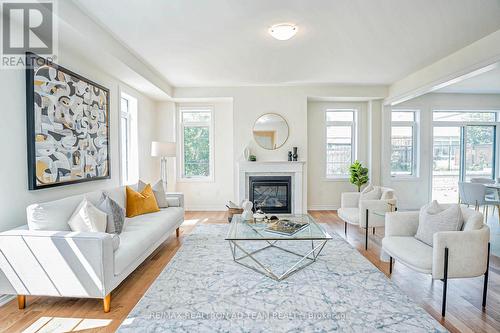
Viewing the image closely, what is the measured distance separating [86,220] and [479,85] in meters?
7.34

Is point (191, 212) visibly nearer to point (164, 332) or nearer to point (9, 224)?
point (9, 224)

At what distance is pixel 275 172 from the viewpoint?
18.8 feet

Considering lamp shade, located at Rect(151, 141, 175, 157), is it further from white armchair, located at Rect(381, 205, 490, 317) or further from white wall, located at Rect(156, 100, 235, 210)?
white armchair, located at Rect(381, 205, 490, 317)

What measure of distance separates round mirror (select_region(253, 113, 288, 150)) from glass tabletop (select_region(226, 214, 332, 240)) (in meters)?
2.63

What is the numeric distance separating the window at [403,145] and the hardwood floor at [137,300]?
11.6ft

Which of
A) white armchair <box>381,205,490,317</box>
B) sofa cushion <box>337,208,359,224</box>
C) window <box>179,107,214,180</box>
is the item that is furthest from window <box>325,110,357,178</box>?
white armchair <box>381,205,490,317</box>

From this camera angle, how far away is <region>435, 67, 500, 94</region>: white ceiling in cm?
508

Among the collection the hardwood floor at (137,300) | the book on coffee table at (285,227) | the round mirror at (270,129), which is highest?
the round mirror at (270,129)

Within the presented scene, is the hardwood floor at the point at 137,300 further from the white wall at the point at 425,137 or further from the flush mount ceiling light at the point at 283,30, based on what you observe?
the white wall at the point at 425,137

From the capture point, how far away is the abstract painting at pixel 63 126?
8.68 ft

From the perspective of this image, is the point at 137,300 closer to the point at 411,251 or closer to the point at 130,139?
the point at 411,251

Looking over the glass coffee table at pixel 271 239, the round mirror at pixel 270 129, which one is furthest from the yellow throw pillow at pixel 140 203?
the round mirror at pixel 270 129

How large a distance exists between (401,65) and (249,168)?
3.23 m

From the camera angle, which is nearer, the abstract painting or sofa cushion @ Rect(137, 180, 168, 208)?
the abstract painting
